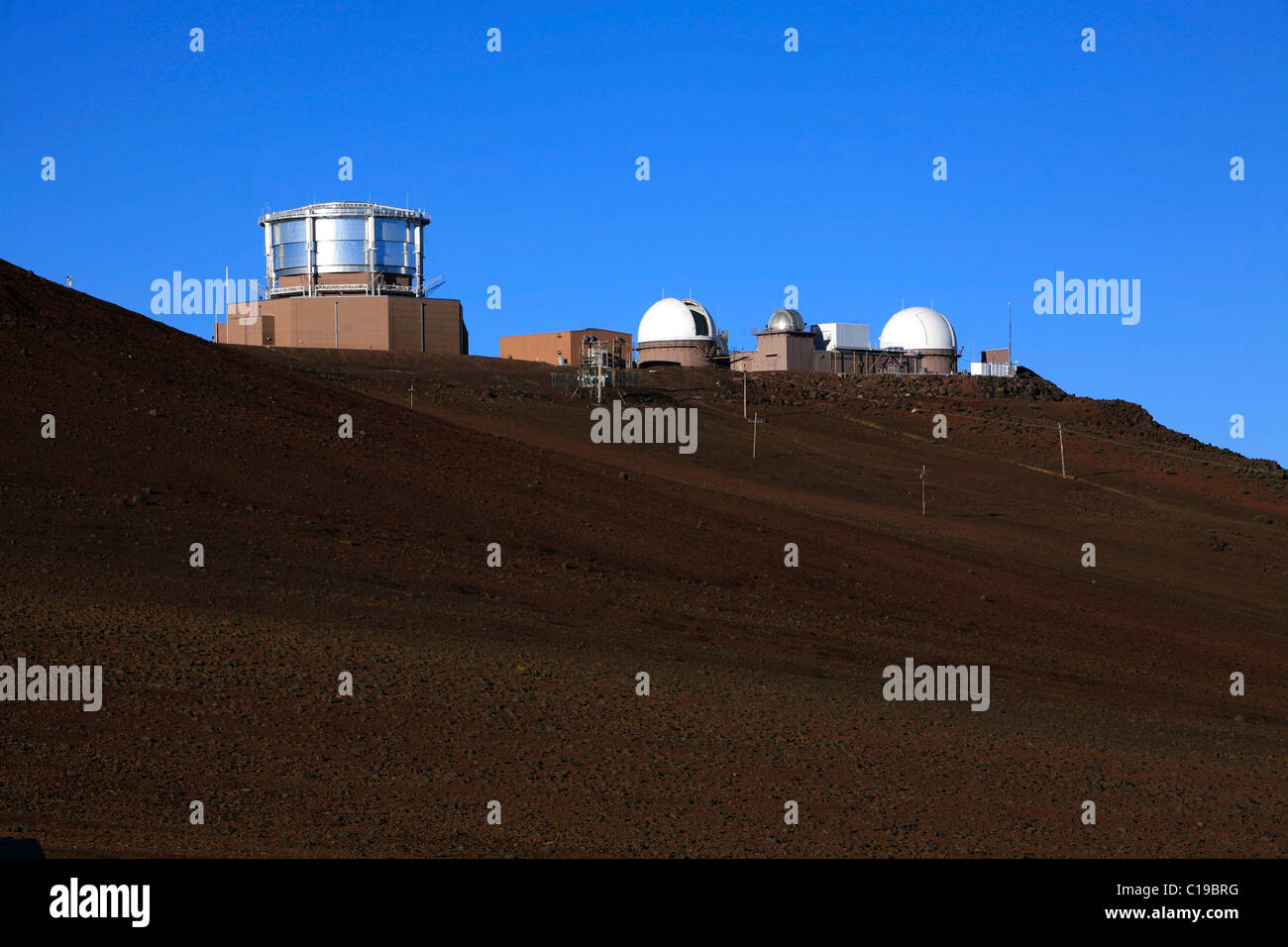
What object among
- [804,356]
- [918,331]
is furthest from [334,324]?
[918,331]

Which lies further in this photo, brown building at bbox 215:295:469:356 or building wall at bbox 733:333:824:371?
building wall at bbox 733:333:824:371

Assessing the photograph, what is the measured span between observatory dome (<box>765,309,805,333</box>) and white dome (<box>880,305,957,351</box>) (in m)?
7.38

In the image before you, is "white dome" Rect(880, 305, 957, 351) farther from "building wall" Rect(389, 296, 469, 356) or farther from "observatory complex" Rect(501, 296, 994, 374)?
"building wall" Rect(389, 296, 469, 356)

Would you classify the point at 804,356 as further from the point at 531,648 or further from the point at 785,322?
the point at 531,648

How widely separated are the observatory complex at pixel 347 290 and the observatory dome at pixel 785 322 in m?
18.9

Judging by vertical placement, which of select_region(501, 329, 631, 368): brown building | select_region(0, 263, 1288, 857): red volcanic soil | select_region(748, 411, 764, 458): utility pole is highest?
select_region(501, 329, 631, 368): brown building

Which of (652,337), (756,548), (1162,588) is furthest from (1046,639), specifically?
(652,337)

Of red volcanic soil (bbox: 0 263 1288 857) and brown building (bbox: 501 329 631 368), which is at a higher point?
brown building (bbox: 501 329 631 368)

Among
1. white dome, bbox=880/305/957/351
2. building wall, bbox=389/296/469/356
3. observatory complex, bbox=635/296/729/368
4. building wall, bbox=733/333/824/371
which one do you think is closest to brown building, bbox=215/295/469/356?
building wall, bbox=389/296/469/356

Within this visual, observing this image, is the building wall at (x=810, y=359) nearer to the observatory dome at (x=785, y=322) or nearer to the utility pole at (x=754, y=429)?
the observatory dome at (x=785, y=322)

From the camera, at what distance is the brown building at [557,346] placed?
7200cm

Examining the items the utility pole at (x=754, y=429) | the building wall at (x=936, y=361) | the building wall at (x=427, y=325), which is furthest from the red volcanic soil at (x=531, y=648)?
the building wall at (x=936, y=361)

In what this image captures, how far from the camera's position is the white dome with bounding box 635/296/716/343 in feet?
262
